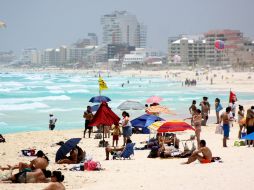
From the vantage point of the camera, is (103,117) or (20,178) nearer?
(20,178)

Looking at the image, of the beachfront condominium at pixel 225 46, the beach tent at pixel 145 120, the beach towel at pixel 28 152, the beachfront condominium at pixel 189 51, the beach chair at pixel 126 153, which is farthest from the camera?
the beachfront condominium at pixel 189 51

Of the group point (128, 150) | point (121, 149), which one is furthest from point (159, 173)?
point (121, 149)

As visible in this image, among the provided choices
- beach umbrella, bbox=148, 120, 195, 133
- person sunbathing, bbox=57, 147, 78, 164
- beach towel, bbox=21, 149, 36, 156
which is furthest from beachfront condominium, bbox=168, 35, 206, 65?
person sunbathing, bbox=57, 147, 78, 164

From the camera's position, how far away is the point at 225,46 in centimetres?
14500

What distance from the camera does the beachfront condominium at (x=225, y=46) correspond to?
144m

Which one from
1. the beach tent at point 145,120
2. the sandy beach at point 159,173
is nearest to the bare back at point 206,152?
the sandy beach at point 159,173

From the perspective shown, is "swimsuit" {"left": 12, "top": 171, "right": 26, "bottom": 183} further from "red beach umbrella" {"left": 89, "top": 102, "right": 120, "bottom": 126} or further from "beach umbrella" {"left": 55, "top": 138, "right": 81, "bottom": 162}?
"red beach umbrella" {"left": 89, "top": 102, "right": 120, "bottom": 126}

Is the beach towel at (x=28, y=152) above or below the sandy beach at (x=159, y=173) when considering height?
below

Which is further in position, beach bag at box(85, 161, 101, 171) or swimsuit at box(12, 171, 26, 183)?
beach bag at box(85, 161, 101, 171)

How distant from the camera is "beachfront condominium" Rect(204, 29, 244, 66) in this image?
14438 cm

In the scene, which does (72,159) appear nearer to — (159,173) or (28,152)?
(28,152)

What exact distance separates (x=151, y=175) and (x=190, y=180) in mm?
1174

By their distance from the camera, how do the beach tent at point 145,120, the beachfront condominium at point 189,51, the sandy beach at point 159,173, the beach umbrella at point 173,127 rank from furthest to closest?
the beachfront condominium at point 189,51, the beach tent at point 145,120, the beach umbrella at point 173,127, the sandy beach at point 159,173

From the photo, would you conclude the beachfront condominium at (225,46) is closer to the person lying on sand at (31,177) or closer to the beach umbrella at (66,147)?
the beach umbrella at (66,147)
